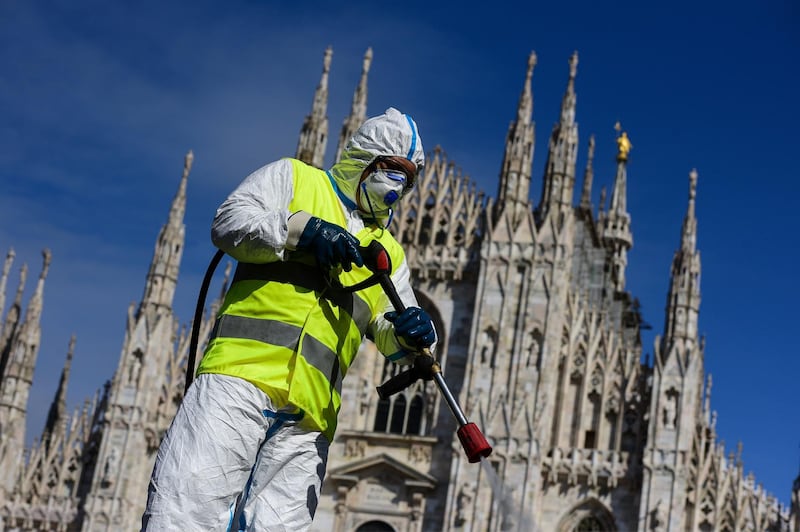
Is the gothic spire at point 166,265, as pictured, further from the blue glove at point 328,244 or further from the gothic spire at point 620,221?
the blue glove at point 328,244

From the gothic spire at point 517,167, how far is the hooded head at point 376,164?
19138mm

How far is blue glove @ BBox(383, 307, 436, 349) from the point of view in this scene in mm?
4594

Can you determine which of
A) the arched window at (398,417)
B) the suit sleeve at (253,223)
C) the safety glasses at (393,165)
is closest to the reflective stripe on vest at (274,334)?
the suit sleeve at (253,223)

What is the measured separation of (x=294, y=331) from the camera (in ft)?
14.7

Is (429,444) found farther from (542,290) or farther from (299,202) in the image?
(299,202)

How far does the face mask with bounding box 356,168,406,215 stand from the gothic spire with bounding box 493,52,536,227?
62.9ft

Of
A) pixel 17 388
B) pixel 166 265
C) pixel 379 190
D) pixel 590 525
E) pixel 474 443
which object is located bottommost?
pixel 474 443

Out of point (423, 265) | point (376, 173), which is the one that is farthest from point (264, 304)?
point (423, 265)

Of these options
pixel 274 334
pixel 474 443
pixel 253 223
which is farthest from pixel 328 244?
pixel 474 443

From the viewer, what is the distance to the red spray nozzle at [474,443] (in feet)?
14.5

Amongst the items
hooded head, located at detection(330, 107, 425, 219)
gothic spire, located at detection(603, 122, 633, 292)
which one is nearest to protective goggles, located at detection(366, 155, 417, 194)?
hooded head, located at detection(330, 107, 425, 219)

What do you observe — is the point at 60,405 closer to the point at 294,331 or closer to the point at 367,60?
the point at 367,60

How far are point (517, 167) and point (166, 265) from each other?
23.8 feet

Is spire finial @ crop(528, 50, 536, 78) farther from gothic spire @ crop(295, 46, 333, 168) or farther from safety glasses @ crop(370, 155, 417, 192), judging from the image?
safety glasses @ crop(370, 155, 417, 192)
